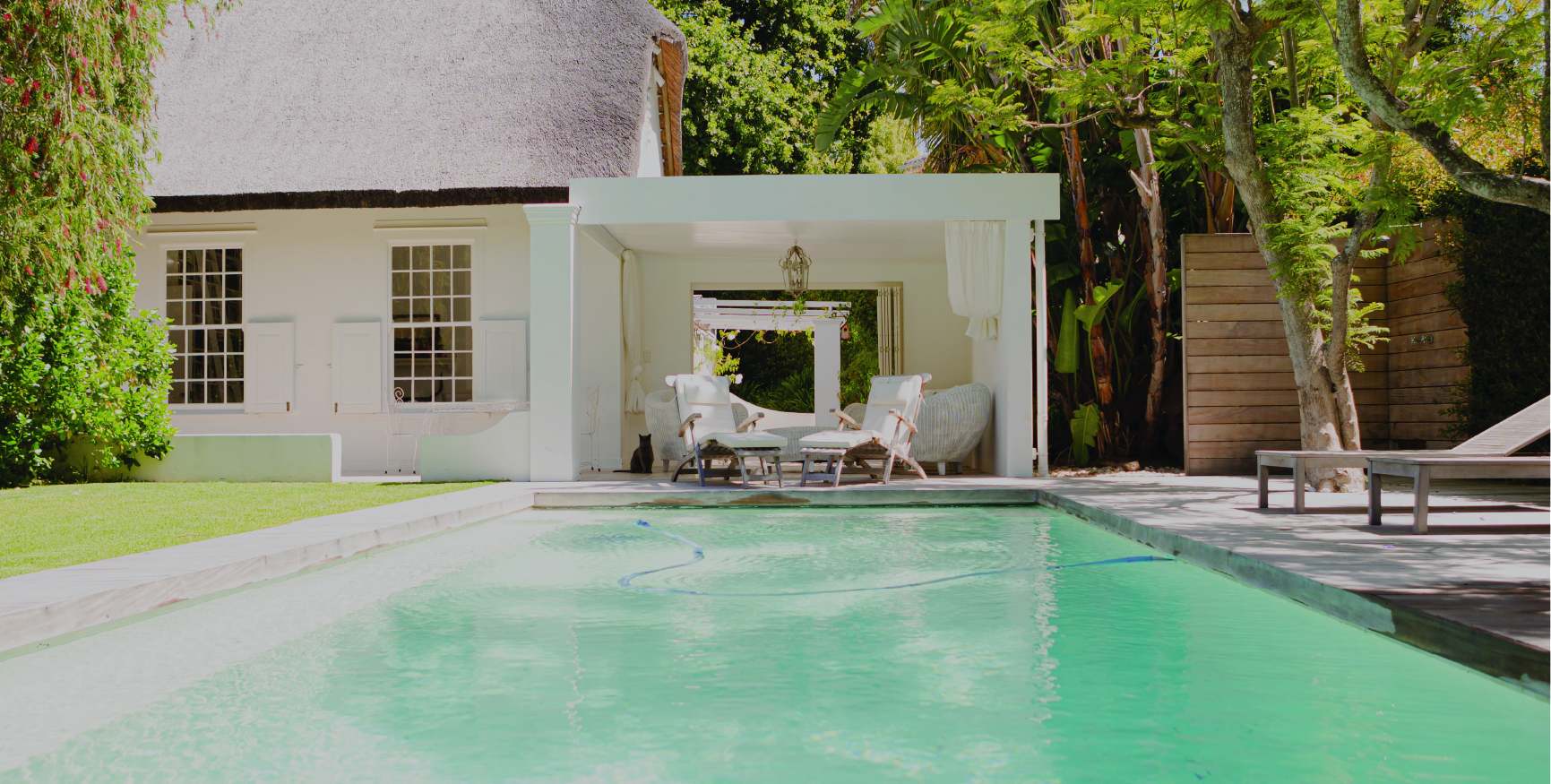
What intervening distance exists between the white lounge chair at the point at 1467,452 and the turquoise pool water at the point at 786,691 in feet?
4.91

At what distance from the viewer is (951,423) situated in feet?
29.1

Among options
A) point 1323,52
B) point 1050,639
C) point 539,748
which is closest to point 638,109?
point 1323,52

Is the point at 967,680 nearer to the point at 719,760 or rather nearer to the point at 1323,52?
the point at 719,760

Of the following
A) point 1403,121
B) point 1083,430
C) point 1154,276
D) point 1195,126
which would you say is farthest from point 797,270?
point 1403,121

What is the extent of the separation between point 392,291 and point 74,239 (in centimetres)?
368

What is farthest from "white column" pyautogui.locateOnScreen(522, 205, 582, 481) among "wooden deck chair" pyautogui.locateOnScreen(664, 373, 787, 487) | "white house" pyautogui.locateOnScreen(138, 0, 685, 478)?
"white house" pyautogui.locateOnScreen(138, 0, 685, 478)

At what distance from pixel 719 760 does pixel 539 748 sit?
1.39 feet

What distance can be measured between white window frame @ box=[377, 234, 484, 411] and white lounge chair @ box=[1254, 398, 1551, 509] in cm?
719

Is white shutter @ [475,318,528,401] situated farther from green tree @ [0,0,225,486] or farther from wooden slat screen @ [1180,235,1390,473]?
wooden slat screen @ [1180,235,1390,473]

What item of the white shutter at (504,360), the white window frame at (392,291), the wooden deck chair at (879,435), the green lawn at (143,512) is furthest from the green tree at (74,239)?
the wooden deck chair at (879,435)

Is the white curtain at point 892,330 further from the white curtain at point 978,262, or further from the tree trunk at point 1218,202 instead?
the tree trunk at point 1218,202

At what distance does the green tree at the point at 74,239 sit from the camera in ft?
21.2

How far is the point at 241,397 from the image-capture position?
10570 millimetres

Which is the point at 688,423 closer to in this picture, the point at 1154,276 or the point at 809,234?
the point at 809,234
